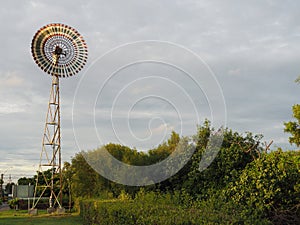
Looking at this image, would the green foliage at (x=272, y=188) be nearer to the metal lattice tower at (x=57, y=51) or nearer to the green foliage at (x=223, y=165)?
the green foliage at (x=223, y=165)

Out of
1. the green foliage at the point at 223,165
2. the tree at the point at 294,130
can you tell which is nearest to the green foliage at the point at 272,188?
the green foliage at the point at 223,165

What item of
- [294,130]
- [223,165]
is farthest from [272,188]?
[294,130]

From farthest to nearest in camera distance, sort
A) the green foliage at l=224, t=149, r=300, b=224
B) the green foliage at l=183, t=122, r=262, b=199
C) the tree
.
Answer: the tree → the green foliage at l=183, t=122, r=262, b=199 → the green foliage at l=224, t=149, r=300, b=224

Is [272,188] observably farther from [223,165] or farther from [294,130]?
[294,130]

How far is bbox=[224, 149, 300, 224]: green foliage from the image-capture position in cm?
990

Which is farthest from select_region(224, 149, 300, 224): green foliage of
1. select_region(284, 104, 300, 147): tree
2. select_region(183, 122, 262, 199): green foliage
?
select_region(284, 104, 300, 147): tree

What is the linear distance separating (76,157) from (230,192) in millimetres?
18906

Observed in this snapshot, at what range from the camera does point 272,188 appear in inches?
394

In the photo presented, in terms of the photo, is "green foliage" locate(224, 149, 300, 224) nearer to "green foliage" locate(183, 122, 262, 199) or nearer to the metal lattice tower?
"green foliage" locate(183, 122, 262, 199)

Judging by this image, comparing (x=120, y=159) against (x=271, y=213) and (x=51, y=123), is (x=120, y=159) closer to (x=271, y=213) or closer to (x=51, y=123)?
(x=51, y=123)

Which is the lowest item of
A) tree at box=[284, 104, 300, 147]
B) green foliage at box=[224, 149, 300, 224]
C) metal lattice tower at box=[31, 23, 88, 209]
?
green foliage at box=[224, 149, 300, 224]

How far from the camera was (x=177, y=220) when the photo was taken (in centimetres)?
623

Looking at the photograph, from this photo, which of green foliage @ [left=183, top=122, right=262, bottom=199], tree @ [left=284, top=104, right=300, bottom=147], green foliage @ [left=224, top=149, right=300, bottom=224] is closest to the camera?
green foliage @ [left=224, top=149, right=300, bottom=224]

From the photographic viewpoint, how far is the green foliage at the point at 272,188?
32.5 feet
